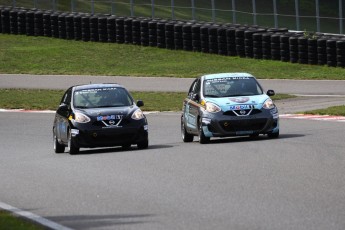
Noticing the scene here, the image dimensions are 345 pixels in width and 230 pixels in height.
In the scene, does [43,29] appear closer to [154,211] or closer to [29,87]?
[29,87]

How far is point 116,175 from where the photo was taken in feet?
57.2

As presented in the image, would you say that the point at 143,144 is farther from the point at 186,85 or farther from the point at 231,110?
the point at 186,85

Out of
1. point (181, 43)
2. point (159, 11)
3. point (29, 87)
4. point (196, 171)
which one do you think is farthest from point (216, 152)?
point (159, 11)

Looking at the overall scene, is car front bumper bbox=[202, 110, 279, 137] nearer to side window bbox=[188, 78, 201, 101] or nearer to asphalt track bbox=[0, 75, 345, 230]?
asphalt track bbox=[0, 75, 345, 230]

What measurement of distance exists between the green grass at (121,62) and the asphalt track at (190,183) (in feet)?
50.2

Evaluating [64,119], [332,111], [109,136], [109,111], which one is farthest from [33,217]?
[332,111]

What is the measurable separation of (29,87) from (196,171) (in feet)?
81.0

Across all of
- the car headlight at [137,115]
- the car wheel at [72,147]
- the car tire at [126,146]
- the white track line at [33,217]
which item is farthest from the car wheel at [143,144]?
the white track line at [33,217]

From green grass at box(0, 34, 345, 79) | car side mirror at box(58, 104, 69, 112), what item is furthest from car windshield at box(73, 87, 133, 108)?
green grass at box(0, 34, 345, 79)

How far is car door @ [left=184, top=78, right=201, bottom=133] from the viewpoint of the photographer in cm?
2356

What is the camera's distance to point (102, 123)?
2214cm

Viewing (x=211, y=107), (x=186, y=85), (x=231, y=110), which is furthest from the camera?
(x=186, y=85)

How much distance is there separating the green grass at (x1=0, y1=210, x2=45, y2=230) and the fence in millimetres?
30074

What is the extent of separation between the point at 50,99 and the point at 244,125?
15.6m
